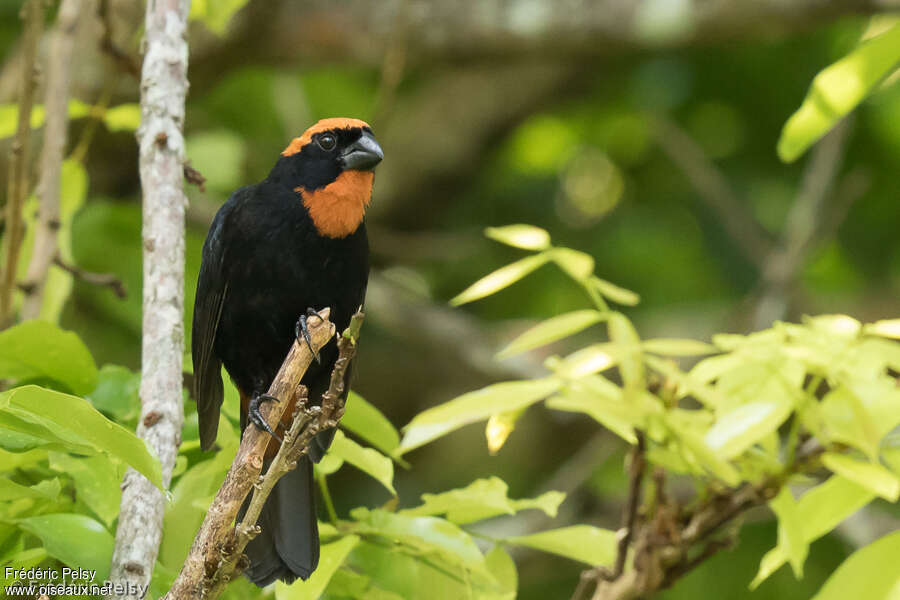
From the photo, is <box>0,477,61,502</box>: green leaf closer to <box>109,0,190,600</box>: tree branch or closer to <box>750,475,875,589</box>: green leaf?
<box>109,0,190,600</box>: tree branch

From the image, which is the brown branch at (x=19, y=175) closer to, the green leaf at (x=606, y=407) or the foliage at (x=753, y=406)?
the foliage at (x=753, y=406)

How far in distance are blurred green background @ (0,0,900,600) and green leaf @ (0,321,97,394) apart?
2233 mm

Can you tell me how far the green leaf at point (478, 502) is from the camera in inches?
71.5

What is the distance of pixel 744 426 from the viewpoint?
1.77 metres

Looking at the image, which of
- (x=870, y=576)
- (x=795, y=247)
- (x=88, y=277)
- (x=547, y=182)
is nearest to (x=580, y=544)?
(x=870, y=576)

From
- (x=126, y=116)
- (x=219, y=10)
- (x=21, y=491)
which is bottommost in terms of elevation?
(x=21, y=491)

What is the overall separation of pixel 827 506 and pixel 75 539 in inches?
48.4

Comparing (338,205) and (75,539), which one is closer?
(75,539)

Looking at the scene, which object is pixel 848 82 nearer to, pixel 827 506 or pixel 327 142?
pixel 827 506

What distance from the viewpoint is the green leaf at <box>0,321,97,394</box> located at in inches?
72.7

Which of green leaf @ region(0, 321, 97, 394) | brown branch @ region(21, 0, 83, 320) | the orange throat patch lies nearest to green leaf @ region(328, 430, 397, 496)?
green leaf @ region(0, 321, 97, 394)

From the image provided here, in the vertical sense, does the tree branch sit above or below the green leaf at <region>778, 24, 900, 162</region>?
below

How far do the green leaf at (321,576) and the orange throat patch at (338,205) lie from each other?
1.05 m

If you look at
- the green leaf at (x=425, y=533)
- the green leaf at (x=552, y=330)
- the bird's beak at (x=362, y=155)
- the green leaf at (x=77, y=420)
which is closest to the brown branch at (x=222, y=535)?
the green leaf at (x=77, y=420)
